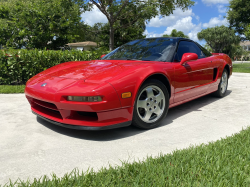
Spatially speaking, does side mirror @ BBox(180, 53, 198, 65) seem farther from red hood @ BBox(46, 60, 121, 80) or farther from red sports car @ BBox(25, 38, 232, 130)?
red hood @ BBox(46, 60, 121, 80)

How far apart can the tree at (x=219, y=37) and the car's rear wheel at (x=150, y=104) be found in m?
39.9

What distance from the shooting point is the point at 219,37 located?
3925cm

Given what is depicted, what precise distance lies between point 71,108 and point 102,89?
1.36ft

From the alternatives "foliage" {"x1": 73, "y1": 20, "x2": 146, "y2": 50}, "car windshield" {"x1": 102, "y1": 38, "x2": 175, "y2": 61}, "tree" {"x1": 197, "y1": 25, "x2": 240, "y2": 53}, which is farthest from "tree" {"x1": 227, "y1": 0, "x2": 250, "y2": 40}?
"car windshield" {"x1": 102, "y1": 38, "x2": 175, "y2": 61}

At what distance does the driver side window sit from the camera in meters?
3.59

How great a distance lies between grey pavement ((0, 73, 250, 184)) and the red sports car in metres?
0.21

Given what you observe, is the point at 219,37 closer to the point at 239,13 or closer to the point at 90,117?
the point at 239,13

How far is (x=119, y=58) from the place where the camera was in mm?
3678

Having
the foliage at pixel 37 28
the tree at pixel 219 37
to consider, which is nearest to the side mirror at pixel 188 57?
the foliage at pixel 37 28

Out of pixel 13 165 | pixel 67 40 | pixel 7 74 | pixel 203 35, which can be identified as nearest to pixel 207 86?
pixel 13 165

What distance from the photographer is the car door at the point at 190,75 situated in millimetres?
3359

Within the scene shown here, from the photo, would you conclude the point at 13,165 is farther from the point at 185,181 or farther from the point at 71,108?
the point at 185,181

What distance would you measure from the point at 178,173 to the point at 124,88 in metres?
1.14

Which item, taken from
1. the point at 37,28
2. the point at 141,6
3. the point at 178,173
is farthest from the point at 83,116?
the point at 141,6
